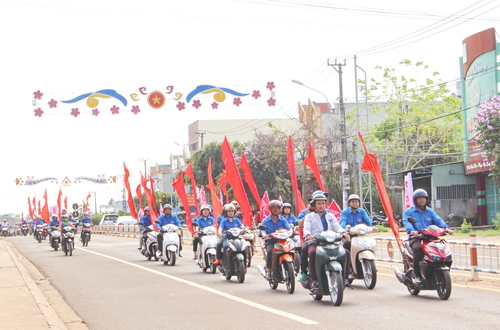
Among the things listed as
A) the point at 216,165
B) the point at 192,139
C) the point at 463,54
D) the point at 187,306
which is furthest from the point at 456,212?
the point at 192,139

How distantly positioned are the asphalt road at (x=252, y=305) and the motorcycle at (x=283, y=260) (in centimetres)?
25

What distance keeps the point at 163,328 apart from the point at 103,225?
2027 inches

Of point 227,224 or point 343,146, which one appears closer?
point 227,224

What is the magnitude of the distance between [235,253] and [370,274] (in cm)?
298

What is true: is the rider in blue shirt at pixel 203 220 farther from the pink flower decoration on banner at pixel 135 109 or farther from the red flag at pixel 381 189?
the pink flower decoration on banner at pixel 135 109

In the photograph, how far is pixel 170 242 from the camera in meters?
19.1

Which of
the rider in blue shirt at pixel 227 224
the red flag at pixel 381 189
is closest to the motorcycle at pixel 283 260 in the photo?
the rider in blue shirt at pixel 227 224

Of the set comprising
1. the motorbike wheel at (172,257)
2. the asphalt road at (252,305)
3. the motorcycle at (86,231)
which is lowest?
the asphalt road at (252,305)

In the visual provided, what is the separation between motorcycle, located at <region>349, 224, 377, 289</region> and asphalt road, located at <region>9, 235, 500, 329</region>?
251 millimetres

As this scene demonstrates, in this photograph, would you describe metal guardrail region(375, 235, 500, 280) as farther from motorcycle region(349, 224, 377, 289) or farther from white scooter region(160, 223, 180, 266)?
white scooter region(160, 223, 180, 266)

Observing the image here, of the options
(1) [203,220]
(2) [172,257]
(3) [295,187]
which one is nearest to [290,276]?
(1) [203,220]

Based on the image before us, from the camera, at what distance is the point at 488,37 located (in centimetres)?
3666

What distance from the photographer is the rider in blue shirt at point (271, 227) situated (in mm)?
12148

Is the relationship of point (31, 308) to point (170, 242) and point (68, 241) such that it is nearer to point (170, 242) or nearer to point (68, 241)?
point (170, 242)
